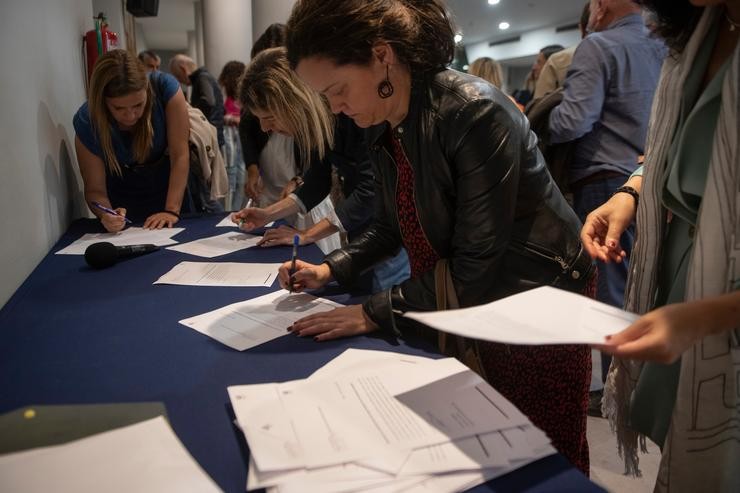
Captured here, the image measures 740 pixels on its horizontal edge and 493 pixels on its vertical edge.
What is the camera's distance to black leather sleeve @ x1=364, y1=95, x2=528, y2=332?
0.97 metres

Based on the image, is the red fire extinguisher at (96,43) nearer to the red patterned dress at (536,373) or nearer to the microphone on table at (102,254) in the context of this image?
the microphone on table at (102,254)

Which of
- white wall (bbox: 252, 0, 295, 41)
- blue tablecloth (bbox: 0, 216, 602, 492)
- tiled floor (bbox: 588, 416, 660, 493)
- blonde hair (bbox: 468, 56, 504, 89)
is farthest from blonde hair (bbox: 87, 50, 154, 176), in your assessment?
white wall (bbox: 252, 0, 295, 41)

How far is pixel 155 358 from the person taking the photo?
3.22ft

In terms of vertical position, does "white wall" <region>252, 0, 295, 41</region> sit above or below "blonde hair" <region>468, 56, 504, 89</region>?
above

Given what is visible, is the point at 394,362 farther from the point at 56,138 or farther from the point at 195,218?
the point at 56,138

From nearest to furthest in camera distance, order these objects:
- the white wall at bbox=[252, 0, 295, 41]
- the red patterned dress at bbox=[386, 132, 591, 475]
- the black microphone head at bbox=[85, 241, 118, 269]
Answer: the red patterned dress at bbox=[386, 132, 591, 475] → the black microphone head at bbox=[85, 241, 118, 269] → the white wall at bbox=[252, 0, 295, 41]

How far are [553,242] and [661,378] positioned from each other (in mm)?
323

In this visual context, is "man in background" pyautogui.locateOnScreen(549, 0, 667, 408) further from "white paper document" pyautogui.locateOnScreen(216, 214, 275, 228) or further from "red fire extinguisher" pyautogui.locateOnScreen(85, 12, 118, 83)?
"red fire extinguisher" pyautogui.locateOnScreen(85, 12, 118, 83)

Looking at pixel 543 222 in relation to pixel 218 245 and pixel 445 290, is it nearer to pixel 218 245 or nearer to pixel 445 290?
pixel 445 290

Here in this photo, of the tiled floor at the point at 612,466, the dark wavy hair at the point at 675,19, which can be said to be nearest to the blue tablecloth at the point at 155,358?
the dark wavy hair at the point at 675,19

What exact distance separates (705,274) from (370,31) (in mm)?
717

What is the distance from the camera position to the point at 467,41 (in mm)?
13344

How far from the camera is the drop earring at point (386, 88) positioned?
1.06 meters

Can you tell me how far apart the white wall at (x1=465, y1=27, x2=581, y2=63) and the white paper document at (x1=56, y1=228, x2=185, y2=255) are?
34.1 ft
